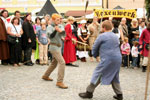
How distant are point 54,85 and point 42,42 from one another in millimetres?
3690

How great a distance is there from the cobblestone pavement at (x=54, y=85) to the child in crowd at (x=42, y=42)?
3.08 ft

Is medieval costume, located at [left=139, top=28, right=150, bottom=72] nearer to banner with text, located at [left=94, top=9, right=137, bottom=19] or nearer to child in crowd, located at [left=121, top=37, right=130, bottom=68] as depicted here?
child in crowd, located at [left=121, top=37, right=130, bottom=68]

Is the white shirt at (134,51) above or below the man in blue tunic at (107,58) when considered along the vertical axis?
below

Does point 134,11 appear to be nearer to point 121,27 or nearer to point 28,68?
point 121,27

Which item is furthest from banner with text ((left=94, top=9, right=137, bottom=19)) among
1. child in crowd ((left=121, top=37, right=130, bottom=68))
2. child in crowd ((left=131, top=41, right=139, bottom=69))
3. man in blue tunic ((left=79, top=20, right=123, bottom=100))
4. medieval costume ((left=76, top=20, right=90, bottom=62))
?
man in blue tunic ((left=79, top=20, right=123, bottom=100))

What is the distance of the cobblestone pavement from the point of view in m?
6.04

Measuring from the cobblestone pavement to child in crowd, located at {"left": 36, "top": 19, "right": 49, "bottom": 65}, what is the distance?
938 millimetres

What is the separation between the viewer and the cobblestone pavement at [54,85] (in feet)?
19.8

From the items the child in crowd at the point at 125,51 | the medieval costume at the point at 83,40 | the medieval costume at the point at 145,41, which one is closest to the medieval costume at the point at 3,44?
the medieval costume at the point at 83,40

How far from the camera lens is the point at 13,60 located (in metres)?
10.2

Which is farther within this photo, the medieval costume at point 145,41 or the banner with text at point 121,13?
the banner with text at point 121,13

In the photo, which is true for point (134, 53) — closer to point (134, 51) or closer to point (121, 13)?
point (134, 51)

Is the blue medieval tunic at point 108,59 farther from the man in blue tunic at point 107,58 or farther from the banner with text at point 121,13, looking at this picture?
the banner with text at point 121,13

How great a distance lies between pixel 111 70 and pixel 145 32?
3999 millimetres
